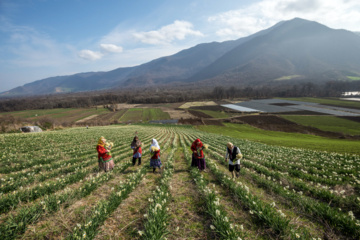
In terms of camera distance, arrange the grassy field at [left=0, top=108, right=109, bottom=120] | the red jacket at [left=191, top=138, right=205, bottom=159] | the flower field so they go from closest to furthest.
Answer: the flower field
the red jacket at [left=191, top=138, right=205, bottom=159]
the grassy field at [left=0, top=108, right=109, bottom=120]

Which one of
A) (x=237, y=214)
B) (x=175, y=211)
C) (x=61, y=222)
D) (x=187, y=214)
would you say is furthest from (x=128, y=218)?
(x=237, y=214)

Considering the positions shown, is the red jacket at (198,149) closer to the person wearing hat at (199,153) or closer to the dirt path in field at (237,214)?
the person wearing hat at (199,153)

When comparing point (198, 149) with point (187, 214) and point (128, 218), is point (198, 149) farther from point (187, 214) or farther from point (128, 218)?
point (128, 218)

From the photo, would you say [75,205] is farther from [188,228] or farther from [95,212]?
[188,228]

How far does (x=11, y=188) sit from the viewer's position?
273 inches

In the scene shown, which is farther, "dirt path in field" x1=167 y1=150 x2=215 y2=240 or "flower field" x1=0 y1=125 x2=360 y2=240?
"dirt path in field" x1=167 y1=150 x2=215 y2=240

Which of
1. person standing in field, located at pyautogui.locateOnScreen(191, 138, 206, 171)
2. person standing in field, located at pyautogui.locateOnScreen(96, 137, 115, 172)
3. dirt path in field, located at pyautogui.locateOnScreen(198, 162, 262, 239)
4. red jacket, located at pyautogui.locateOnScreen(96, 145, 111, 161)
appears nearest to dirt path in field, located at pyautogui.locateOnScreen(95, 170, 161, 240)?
dirt path in field, located at pyautogui.locateOnScreen(198, 162, 262, 239)

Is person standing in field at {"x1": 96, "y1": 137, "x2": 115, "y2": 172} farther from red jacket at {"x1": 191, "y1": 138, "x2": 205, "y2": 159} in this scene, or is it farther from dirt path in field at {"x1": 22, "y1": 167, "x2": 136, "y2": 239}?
red jacket at {"x1": 191, "y1": 138, "x2": 205, "y2": 159}

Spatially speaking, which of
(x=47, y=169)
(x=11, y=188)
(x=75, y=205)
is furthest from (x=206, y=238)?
(x=47, y=169)

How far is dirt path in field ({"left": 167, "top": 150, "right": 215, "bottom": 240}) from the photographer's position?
4.68 m

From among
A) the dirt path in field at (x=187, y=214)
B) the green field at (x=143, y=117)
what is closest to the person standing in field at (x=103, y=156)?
the dirt path in field at (x=187, y=214)

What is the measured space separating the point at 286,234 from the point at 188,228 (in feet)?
9.79

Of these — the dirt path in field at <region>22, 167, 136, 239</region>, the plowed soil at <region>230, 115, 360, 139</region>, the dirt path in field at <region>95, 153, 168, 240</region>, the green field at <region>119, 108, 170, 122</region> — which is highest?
the dirt path in field at <region>22, 167, 136, 239</region>

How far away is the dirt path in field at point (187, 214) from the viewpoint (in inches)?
184
